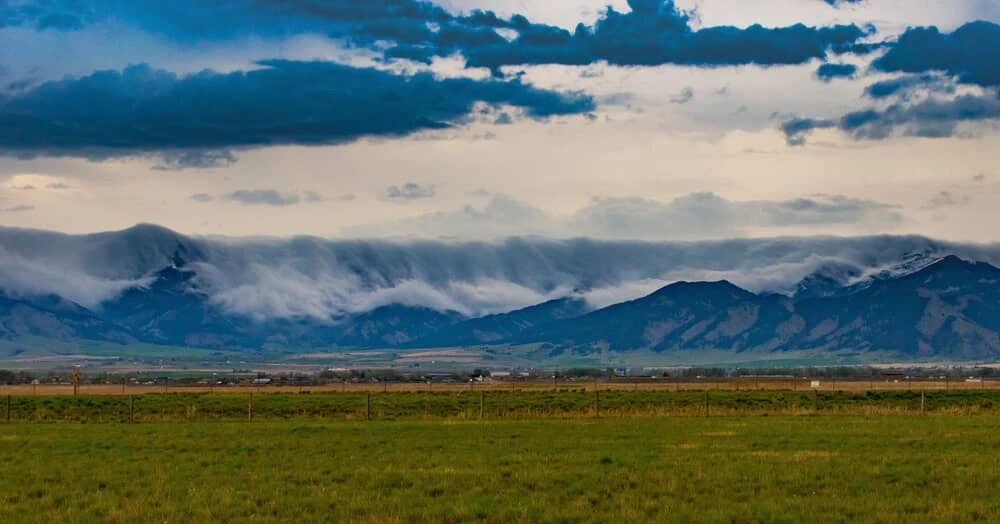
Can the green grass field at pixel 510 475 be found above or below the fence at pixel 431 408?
above

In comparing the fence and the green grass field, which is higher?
the green grass field

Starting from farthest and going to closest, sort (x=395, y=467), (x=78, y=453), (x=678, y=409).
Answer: (x=678, y=409) < (x=78, y=453) < (x=395, y=467)

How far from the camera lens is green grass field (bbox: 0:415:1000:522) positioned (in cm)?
2966

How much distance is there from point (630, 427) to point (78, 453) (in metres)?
23.1

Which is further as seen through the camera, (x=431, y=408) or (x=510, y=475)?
(x=431, y=408)

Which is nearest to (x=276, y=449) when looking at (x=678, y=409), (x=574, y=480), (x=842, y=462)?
(x=574, y=480)

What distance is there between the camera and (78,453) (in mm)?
45438

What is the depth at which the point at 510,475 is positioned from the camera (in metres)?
36.5

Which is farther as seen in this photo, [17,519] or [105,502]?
[105,502]

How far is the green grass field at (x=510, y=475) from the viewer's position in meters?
29.7

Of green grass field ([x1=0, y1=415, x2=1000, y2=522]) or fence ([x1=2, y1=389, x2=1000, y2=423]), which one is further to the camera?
fence ([x1=2, y1=389, x2=1000, y2=423])

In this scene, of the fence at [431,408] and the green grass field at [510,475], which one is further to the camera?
the fence at [431,408]

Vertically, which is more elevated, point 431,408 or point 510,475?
point 510,475

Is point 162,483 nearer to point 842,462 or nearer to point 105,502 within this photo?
point 105,502
